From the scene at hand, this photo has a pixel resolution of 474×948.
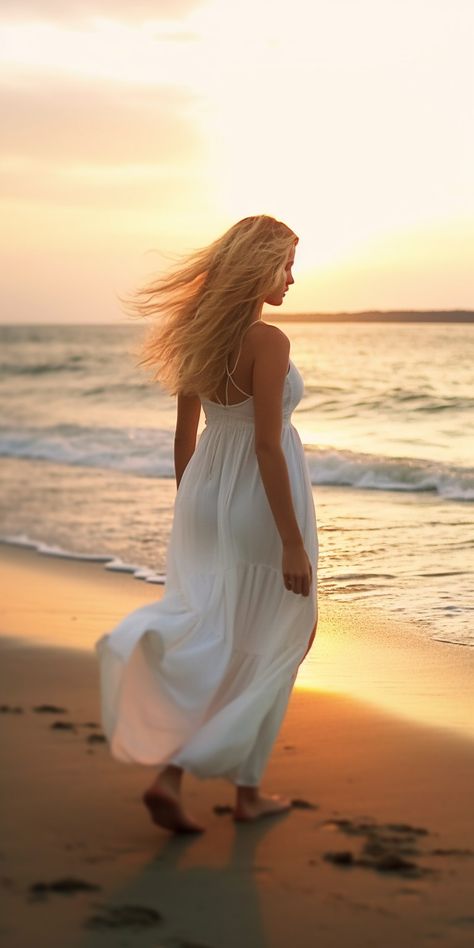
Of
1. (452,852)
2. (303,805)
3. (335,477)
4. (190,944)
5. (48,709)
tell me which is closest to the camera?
(190,944)

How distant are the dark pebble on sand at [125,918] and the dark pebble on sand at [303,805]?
1018 millimetres

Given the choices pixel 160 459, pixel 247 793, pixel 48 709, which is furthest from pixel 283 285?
pixel 160 459

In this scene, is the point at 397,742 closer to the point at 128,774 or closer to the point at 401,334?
the point at 128,774

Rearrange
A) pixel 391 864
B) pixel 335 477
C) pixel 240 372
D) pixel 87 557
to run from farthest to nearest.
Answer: pixel 335 477 < pixel 87 557 < pixel 240 372 < pixel 391 864

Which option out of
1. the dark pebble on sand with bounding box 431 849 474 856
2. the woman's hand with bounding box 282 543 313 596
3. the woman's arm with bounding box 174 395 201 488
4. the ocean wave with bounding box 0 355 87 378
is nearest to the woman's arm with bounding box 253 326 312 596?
the woman's hand with bounding box 282 543 313 596

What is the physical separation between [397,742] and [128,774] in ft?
4.13

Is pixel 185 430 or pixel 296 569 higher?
pixel 185 430

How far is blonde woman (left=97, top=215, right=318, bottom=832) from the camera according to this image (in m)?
3.92

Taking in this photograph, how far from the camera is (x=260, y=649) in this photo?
412cm

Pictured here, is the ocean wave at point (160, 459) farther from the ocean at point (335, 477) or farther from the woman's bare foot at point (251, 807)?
the woman's bare foot at point (251, 807)

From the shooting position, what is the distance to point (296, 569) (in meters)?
4.02

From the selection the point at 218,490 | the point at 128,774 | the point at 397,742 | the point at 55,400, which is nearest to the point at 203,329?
the point at 218,490

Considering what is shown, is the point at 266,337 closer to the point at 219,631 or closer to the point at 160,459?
the point at 219,631

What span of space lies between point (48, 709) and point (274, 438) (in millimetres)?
1944
